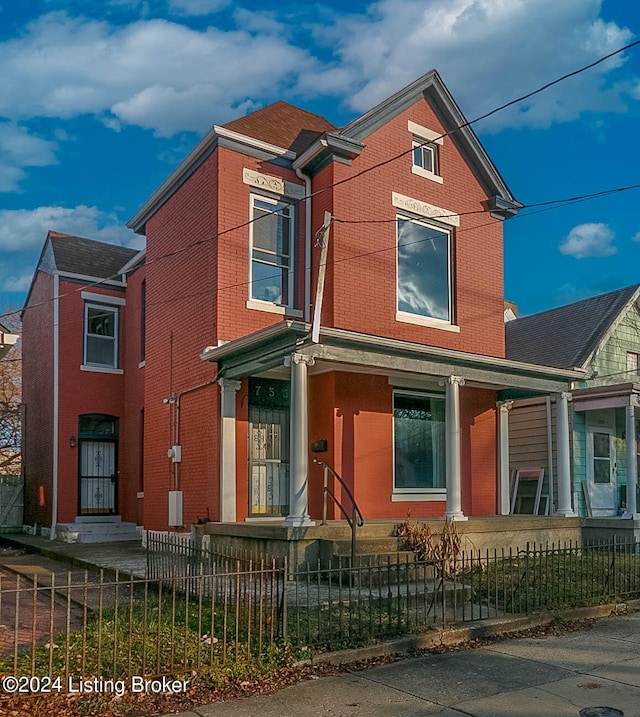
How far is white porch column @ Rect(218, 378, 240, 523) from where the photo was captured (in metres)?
13.1

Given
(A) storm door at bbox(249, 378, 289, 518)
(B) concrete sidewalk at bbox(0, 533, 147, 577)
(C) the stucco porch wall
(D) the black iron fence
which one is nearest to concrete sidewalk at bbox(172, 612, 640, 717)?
(D) the black iron fence

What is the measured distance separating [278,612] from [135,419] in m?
12.2

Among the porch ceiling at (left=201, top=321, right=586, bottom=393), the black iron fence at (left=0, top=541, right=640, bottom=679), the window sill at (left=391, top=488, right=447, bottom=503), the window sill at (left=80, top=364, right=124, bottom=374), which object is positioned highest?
the window sill at (left=80, top=364, right=124, bottom=374)

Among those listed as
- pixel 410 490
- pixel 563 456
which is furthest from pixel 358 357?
pixel 563 456

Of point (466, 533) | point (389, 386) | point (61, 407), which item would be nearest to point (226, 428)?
point (389, 386)

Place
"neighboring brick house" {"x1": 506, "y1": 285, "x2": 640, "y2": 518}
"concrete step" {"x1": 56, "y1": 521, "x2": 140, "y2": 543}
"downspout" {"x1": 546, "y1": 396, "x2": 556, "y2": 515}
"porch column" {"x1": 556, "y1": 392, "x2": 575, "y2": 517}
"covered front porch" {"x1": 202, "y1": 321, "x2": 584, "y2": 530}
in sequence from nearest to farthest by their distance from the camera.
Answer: "covered front porch" {"x1": 202, "y1": 321, "x2": 584, "y2": 530}, "porch column" {"x1": 556, "y1": 392, "x2": 575, "y2": 517}, "neighboring brick house" {"x1": 506, "y1": 285, "x2": 640, "y2": 518}, "concrete step" {"x1": 56, "y1": 521, "x2": 140, "y2": 543}, "downspout" {"x1": 546, "y1": 396, "x2": 556, "y2": 515}

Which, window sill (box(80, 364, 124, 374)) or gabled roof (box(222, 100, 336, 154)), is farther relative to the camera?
window sill (box(80, 364, 124, 374))

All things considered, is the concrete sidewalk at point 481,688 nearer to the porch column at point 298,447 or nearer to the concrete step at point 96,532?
the porch column at point 298,447

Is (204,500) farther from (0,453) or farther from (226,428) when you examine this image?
(0,453)

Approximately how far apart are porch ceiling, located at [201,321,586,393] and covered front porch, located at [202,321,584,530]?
21mm

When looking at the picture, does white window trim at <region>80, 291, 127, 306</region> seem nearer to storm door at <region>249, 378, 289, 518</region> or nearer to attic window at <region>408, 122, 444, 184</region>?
storm door at <region>249, 378, 289, 518</region>

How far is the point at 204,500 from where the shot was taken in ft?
45.0

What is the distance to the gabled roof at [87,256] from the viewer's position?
65.4 ft

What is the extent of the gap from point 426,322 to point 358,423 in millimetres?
2602
